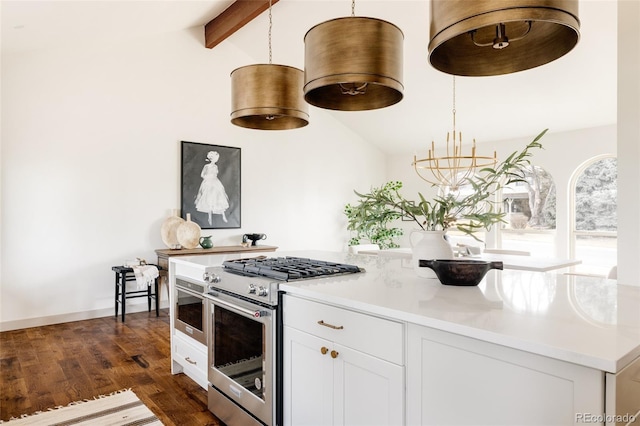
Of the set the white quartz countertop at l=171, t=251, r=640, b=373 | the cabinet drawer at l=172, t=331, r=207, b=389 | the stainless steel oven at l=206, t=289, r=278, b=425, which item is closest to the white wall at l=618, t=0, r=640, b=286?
the white quartz countertop at l=171, t=251, r=640, b=373

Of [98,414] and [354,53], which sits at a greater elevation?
[354,53]

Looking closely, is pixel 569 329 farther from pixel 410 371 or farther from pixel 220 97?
pixel 220 97

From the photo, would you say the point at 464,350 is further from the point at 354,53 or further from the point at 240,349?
the point at 240,349

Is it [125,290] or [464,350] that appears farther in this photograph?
[125,290]

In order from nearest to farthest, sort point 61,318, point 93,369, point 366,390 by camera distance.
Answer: point 366,390 < point 93,369 < point 61,318

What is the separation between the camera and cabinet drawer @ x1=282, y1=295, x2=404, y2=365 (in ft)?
4.52

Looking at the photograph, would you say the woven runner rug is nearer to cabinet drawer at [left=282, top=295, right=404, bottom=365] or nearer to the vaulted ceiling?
cabinet drawer at [left=282, top=295, right=404, bottom=365]

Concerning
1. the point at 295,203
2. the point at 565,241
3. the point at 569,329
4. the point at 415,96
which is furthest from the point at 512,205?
the point at 569,329

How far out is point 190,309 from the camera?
2.69 metres

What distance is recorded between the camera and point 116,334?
4086 mm

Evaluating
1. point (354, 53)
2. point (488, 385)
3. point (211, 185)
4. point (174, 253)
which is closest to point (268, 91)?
point (354, 53)

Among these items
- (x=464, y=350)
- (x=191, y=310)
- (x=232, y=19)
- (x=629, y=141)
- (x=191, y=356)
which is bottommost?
(x=191, y=356)

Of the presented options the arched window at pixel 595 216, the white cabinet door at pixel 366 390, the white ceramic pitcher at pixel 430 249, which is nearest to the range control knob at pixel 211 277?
the white cabinet door at pixel 366 390

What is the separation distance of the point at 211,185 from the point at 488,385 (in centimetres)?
494
